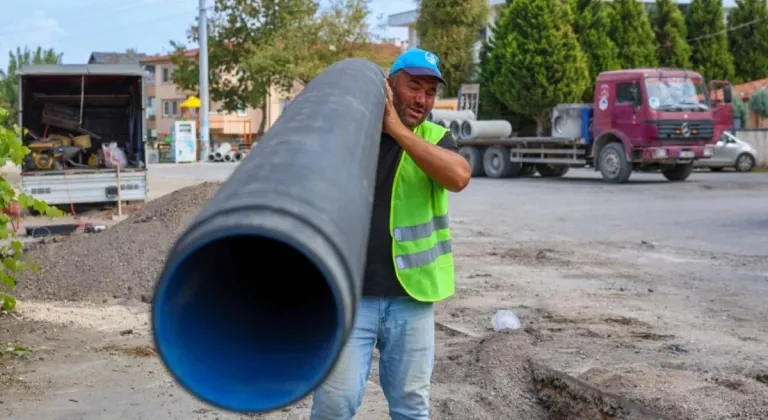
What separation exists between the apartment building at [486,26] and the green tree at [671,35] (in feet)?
3.51

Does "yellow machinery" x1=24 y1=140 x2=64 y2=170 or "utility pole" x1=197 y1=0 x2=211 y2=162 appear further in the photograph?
"utility pole" x1=197 y1=0 x2=211 y2=162

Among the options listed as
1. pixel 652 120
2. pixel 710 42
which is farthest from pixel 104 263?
pixel 710 42

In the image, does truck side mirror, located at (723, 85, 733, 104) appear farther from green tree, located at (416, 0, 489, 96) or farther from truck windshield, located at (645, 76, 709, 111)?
green tree, located at (416, 0, 489, 96)

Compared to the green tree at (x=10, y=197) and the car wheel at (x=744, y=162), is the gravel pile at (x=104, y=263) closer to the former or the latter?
the green tree at (x=10, y=197)

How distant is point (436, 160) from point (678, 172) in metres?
23.1

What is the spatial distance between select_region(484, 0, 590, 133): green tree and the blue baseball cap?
34.7m

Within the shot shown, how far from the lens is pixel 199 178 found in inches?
1187

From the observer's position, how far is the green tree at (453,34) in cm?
4553

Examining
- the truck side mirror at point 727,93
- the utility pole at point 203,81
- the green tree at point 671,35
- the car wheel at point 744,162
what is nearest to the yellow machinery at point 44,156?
the truck side mirror at point 727,93

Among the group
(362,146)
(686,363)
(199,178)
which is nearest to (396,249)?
(362,146)

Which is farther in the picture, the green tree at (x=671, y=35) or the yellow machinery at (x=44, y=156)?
the green tree at (x=671, y=35)

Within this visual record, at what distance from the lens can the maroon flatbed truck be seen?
2389 centimetres

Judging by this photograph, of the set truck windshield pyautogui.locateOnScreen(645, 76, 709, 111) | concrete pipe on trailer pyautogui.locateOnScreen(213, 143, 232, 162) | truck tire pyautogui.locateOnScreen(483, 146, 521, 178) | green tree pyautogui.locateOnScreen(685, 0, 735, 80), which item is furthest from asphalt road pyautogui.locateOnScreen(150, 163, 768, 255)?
concrete pipe on trailer pyautogui.locateOnScreen(213, 143, 232, 162)

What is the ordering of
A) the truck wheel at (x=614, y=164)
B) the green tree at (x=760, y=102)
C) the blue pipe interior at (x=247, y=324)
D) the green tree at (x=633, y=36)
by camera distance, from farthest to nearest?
1. the green tree at (x=633, y=36)
2. the green tree at (x=760, y=102)
3. the truck wheel at (x=614, y=164)
4. the blue pipe interior at (x=247, y=324)
